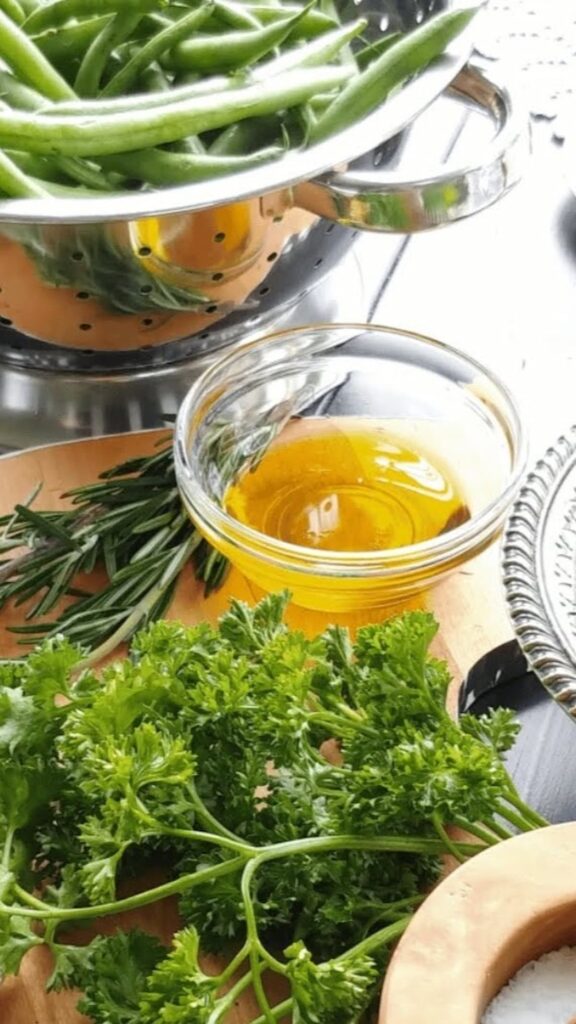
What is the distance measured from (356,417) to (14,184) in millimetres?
289

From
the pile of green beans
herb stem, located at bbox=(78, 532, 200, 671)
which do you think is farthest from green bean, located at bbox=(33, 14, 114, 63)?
herb stem, located at bbox=(78, 532, 200, 671)

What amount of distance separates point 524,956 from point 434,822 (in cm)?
9

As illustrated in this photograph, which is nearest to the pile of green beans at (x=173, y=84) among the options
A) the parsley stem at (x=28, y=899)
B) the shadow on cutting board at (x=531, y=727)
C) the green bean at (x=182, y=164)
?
the green bean at (x=182, y=164)

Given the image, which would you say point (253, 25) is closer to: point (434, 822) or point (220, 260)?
point (220, 260)

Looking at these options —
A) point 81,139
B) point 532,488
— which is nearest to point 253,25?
point 81,139

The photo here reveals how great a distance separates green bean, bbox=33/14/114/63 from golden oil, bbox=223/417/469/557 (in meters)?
0.37

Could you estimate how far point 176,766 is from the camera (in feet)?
2.28

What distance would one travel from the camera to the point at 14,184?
1.00m

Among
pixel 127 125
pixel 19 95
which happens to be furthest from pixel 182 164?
pixel 19 95

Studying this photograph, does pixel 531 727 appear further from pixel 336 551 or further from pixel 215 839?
pixel 215 839

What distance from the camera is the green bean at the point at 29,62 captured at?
1113mm

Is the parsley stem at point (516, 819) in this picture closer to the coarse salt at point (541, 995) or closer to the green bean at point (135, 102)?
the coarse salt at point (541, 995)

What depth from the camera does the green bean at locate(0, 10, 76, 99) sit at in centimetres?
111

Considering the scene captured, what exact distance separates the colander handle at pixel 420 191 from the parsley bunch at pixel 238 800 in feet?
1.14
